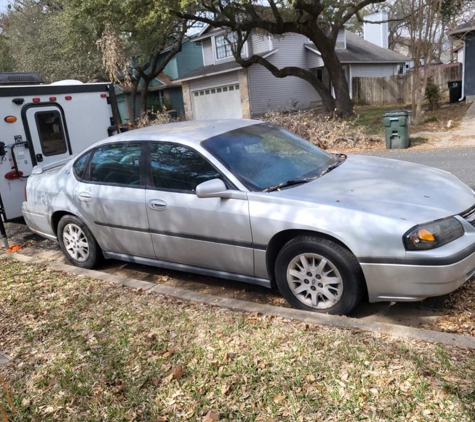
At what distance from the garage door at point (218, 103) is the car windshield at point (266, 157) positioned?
894 inches

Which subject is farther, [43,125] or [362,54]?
[362,54]

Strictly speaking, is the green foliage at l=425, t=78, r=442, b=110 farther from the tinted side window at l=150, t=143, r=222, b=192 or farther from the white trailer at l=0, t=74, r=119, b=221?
the tinted side window at l=150, t=143, r=222, b=192

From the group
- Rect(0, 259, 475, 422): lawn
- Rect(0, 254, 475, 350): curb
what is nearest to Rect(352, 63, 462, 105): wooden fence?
Rect(0, 254, 475, 350): curb

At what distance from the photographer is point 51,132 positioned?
294 inches

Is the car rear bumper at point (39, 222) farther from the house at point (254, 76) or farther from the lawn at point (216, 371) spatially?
the house at point (254, 76)

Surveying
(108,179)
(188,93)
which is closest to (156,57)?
(188,93)

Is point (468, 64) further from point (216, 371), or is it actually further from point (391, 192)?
point (216, 371)

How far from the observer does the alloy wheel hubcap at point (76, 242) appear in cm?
538

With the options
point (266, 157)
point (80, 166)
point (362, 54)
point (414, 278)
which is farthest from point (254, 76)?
point (414, 278)

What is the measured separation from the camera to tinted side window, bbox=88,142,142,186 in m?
4.74

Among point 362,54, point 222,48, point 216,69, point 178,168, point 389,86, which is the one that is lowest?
point 178,168

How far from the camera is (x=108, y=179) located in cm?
498

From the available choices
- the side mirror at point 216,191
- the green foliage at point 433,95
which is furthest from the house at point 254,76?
the side mirror at point 216,191

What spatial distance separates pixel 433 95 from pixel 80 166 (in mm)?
15970
